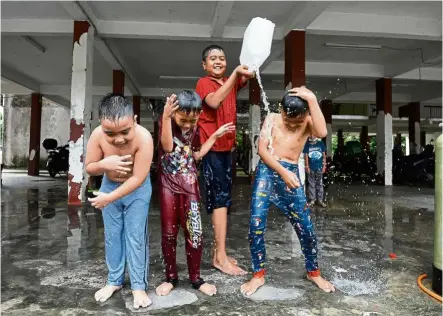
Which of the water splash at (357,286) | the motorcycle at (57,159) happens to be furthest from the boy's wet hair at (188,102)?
the motorcycle at (57,159)

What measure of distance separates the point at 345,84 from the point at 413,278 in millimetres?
11203

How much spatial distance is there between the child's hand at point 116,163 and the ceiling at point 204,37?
4.57 m

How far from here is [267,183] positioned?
239cm

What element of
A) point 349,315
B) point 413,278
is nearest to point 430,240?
point 413,278

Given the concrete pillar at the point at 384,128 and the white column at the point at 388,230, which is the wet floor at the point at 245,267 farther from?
the concrete pillar at the point at 384,128

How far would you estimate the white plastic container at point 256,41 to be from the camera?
2484mm

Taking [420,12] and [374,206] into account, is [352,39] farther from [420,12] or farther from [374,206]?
[374,206]

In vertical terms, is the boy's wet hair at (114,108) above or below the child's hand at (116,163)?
above

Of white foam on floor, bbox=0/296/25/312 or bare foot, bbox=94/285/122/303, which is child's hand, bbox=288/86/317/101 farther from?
white foam on floor, bbox=0/296/25/312

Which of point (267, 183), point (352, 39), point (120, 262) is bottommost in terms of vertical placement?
point (120, 262)

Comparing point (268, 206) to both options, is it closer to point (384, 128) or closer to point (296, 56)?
point (296, 56)

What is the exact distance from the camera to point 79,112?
6.40m

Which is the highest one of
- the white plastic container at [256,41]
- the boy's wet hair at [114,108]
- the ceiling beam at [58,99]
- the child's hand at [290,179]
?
the ceiling beam at [58,99]

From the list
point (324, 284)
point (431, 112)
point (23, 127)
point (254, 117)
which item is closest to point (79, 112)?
point (324, 284)
